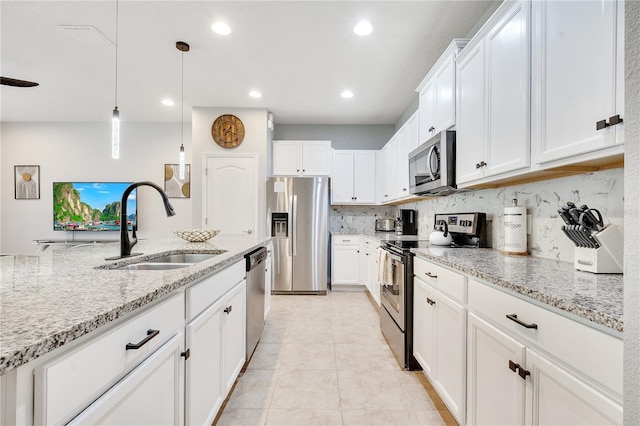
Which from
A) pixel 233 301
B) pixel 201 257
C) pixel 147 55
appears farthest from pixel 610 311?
pixel 147 55

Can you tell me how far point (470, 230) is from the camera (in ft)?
7.26

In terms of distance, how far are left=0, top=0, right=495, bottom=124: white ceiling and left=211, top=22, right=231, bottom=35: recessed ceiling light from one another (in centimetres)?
5

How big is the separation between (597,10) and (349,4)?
1625 millimetres

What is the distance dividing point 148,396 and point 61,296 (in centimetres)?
38

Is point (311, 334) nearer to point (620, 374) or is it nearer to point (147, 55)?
point (620, 374)

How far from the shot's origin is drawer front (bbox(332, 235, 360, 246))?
179 inches

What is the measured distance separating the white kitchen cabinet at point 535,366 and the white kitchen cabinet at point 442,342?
0.08 metres

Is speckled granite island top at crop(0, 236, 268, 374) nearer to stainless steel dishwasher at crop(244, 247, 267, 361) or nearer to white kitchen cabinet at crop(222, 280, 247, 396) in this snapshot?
white kitchen cabinet at crop(222, 280, 247, 396)

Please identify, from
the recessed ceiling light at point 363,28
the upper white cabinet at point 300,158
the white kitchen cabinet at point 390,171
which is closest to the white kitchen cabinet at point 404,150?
the white kitchen cabinet at point 390,171

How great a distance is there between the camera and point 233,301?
1.76 meters

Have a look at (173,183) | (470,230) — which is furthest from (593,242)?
(173,183)

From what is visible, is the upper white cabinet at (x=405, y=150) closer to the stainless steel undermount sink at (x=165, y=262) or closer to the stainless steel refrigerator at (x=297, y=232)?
the stainless steel refrigerator at (x=297, y=232)

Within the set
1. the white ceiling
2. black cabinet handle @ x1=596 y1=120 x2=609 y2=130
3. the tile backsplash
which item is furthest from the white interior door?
black cabinet handle @ x1=596 y1=120 x2=609 y2=130

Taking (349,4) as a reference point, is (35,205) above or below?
below
